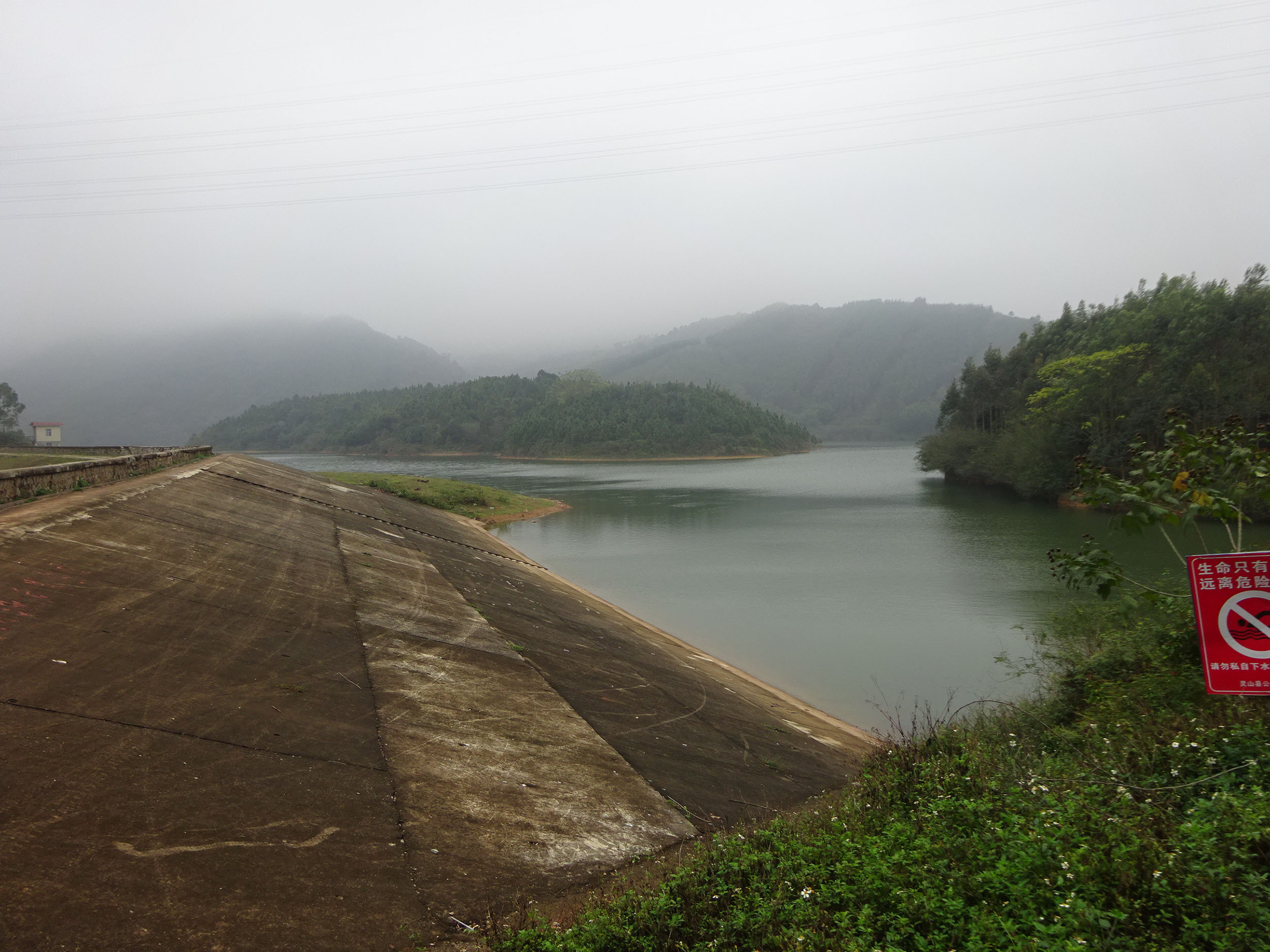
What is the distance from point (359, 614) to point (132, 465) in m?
13.2

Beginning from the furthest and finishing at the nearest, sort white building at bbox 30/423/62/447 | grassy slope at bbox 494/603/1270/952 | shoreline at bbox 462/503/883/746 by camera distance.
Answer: white building at bbox 30/423/62/447 < shoreline at bbox 462/503/883/746 < grassy slope at bbox 494/603/1270/952

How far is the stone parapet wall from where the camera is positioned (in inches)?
503

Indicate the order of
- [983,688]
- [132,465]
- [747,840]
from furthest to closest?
[132,465] < [983,688] < [747,840]

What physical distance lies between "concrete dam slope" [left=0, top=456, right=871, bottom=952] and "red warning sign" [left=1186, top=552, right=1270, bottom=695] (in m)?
4.07

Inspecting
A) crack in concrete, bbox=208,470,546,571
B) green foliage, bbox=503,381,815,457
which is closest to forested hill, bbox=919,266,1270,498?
crack in concrete, bbox=208,470,546,571

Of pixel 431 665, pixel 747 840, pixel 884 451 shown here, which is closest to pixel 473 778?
pixel 747 840

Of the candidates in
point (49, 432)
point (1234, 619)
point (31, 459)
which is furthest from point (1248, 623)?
point (49, 432)

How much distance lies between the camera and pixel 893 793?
19.6 ft

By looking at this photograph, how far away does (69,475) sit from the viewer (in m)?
14.9

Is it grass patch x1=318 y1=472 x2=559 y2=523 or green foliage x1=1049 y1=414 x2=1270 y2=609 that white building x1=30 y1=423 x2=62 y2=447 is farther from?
green foliage x1=1049 y1=414 x2=1270 y2=609

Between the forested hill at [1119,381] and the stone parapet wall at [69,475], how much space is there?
105ft

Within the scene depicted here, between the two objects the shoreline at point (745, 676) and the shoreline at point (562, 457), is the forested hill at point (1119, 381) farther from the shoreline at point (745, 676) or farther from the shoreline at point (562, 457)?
the shoreline at point (562, 457)

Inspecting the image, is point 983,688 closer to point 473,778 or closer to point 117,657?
point 473,778

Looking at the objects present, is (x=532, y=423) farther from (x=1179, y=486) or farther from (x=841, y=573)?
(x=1179, y=486)
